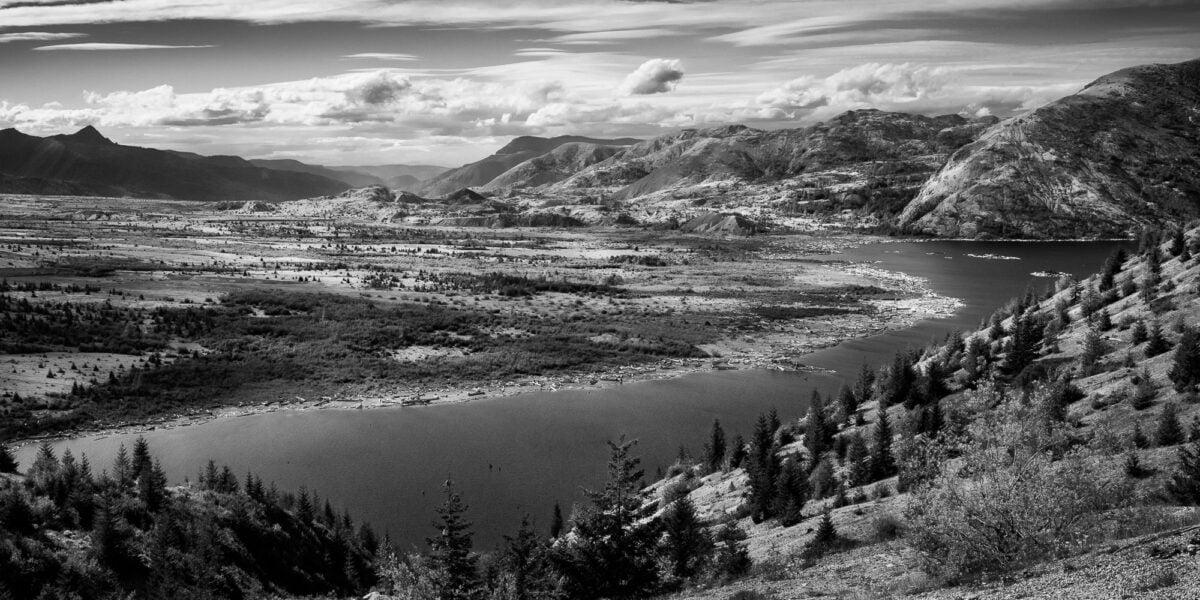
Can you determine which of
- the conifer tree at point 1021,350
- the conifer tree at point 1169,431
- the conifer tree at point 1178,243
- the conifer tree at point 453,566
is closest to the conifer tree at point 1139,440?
the conifer tree at point 1169,431

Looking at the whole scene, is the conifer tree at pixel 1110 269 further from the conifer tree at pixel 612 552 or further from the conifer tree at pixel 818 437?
the conifer tree at pixel 612 552

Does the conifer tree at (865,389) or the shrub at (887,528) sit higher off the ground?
the shrub at (887,528)

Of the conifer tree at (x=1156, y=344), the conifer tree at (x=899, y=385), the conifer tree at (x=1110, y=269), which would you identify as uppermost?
the conifer tree at (x=1110, y=269)

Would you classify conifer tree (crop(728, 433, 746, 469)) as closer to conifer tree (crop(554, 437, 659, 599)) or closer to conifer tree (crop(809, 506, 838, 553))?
conifer tree (crop(809, 506, 838, 553))

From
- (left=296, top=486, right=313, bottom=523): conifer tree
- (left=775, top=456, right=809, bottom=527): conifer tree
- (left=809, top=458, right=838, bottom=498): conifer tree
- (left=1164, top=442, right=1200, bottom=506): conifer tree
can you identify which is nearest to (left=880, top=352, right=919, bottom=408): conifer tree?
(left=809, top=458, right=838, bottom=498): conifer tree

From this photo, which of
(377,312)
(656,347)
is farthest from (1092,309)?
(377,312)

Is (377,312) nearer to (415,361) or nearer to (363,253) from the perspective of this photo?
(415,361)

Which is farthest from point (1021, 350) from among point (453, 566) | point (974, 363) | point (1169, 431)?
point (453, 566)
